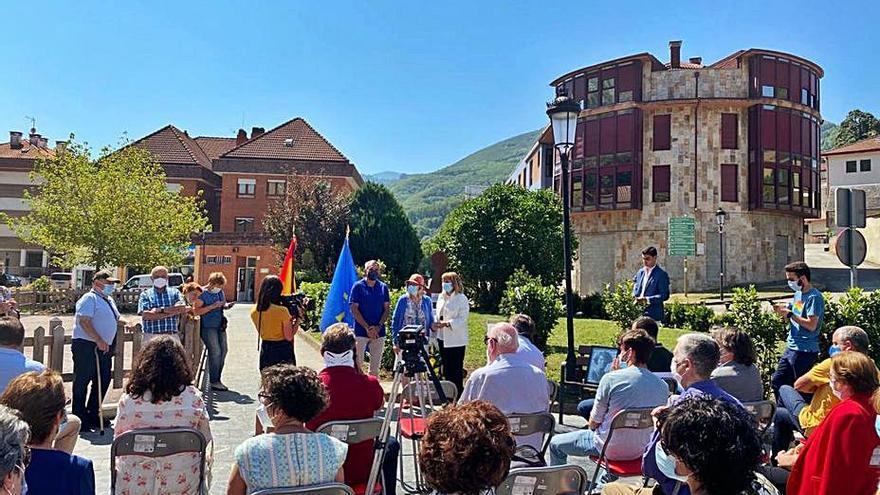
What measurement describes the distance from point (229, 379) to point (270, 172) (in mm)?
37284

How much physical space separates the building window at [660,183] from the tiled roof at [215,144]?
130ft

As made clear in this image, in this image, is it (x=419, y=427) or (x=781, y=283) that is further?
(x=781, y=283)

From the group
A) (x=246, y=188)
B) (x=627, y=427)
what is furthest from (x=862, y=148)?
(x=627, y=427)

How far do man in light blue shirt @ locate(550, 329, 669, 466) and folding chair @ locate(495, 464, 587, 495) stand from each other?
1.47 metres

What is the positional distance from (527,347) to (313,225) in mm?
25950

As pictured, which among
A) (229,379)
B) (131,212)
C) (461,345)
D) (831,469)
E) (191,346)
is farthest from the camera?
(131,212)


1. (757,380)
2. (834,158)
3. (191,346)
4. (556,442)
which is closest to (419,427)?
(556,442)

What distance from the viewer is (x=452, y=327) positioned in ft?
30.5

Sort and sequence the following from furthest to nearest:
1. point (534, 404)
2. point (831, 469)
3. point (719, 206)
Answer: point (719, 206) → point (534, 404) → point (831, 469)

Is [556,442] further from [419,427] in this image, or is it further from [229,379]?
[229,379]

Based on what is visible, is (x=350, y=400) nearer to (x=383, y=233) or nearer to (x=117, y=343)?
(x=117, y=343)

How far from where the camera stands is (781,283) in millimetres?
38031

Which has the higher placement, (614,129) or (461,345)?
(614,129)

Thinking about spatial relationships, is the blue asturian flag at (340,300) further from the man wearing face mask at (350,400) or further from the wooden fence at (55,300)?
the wooden fence at (55,300)
